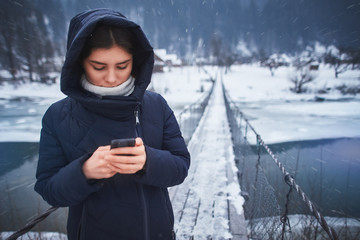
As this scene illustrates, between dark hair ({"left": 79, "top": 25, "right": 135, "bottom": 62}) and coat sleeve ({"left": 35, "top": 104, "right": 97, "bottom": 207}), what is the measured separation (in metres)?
0.34

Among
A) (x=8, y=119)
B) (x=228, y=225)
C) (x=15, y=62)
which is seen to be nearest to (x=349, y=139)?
(x=228, y=225)

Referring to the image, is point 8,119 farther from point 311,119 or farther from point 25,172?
point 311,119

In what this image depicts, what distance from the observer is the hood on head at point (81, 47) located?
2.52 ft

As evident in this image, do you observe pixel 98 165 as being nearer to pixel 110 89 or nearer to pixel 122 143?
pixel 122 143

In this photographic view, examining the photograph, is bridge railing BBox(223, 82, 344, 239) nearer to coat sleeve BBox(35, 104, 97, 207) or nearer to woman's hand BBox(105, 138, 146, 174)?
woman's hand BBox(105, 138, 146, 174)

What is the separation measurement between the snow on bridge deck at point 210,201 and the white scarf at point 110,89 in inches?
82.5

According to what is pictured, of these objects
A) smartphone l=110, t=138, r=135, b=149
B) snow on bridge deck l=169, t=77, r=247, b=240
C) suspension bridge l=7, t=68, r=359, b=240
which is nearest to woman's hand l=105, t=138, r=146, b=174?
smartphone l=110, t=138, r=135, b=149

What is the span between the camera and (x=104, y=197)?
3.00 feet

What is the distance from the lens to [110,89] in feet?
2.83

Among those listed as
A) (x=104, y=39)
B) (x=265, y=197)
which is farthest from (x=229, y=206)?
(x=104, y=39)

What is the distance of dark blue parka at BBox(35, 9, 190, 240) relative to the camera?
2.61 feet

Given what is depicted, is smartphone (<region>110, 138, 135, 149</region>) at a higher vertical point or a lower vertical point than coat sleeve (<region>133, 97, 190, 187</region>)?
higher

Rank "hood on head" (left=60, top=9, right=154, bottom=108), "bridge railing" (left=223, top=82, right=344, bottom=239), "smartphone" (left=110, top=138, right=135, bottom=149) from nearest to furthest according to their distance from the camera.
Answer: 1. "smartphone" (left=110, top=138, right=135, bottom=149)
2. "hood on head" (left=60, top=9, right=154, bottom=108)
3. "bridge railing" (left=223, top=82, right=344, bottom=239)

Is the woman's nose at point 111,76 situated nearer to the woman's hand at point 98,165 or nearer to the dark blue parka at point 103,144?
the dark blue parka at point 103,144
